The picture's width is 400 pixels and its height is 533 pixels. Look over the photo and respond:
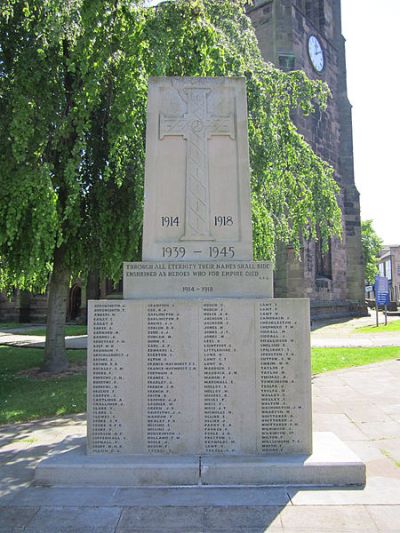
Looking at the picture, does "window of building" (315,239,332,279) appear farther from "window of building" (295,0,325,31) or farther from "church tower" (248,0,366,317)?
"window of building" (295,0,325,31)

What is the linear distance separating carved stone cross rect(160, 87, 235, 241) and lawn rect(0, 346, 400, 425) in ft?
12.5

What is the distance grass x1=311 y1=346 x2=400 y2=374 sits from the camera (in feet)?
33.6

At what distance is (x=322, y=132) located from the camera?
2636cm

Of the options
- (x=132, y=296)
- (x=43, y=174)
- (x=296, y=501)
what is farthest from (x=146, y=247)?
(x=43, y=174)

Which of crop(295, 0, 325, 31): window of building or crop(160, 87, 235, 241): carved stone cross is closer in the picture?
crop(160, 87, 235, 241): carved stone cross

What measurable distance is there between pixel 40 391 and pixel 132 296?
496 centimetres

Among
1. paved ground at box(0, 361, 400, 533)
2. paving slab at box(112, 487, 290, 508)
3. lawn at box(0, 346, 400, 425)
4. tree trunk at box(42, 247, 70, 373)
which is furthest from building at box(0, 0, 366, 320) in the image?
paving slab at box(112, 487, 290, 508)

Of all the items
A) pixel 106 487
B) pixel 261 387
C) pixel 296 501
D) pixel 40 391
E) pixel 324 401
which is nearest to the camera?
pixel 296 501

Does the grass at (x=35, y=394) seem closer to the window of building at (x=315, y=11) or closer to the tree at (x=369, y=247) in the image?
the window of building at (x=315, y=11)

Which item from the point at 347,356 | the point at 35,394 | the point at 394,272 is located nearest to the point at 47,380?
the point at 35,394

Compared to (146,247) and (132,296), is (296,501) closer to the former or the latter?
(132,296)

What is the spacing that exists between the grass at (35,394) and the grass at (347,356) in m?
4.74

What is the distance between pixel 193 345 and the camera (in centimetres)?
396

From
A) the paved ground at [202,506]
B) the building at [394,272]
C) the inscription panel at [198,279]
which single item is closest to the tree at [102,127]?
the inscription panel at [198,279]
